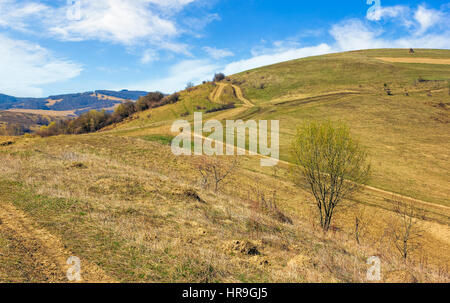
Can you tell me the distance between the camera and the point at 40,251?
834 centimetres

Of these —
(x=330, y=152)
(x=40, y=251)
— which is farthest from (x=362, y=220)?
(x=40, y=251)

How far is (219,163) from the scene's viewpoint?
4119 cm

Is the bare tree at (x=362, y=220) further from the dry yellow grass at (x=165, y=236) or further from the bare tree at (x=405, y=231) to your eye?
the bare tree at (x=405, y=231)

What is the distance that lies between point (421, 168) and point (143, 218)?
51779 mm

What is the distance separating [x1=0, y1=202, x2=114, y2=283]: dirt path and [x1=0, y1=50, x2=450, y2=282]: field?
0.12ft

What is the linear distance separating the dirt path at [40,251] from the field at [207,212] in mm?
37

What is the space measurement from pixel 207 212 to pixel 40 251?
9162 millimetres

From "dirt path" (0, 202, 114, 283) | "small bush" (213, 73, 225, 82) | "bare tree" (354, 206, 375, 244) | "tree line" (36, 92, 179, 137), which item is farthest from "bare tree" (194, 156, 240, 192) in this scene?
"small bush" (213, 73, 225, 82)

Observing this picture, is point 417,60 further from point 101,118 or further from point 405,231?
point 101,118

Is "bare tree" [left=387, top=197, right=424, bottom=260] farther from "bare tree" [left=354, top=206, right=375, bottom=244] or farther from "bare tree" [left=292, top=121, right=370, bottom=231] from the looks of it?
"bare tree" [left=292, top=121, right=370, bottom=231]
